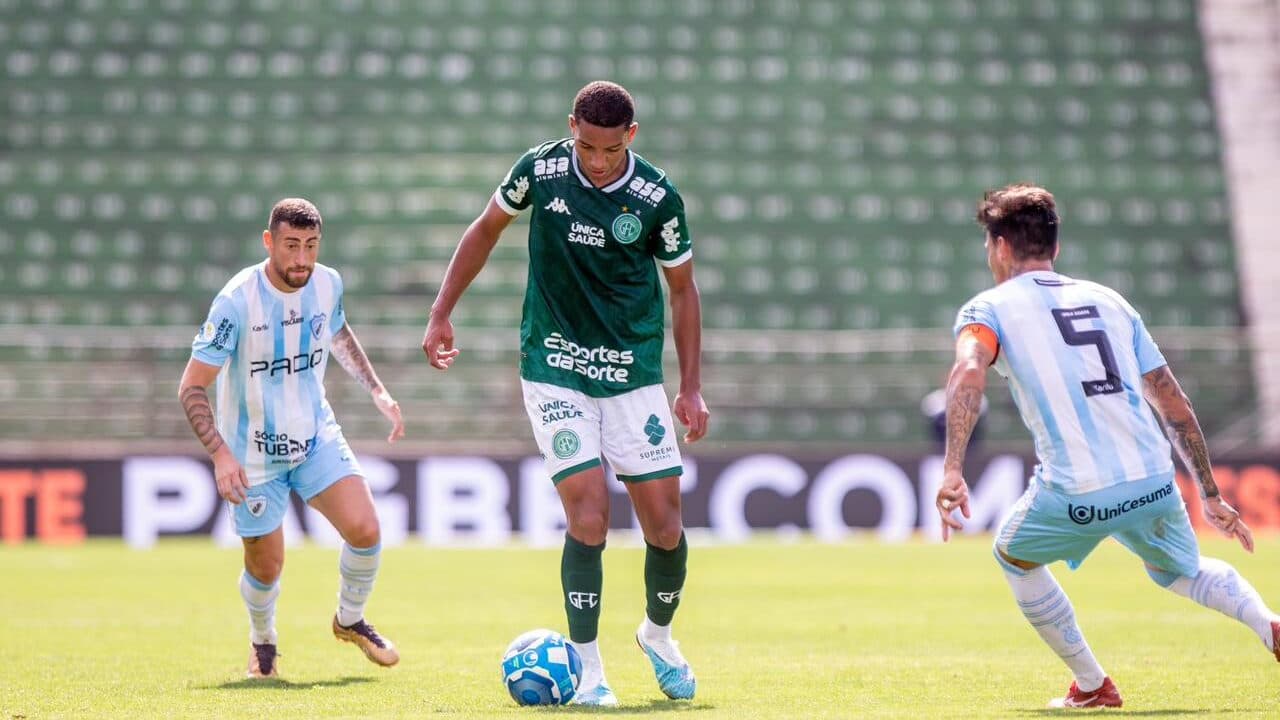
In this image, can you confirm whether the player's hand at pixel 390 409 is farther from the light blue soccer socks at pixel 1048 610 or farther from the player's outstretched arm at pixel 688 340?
the light blue soccer socks at pixel 1048 610

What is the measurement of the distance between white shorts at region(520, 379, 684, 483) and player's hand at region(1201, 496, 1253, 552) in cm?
189

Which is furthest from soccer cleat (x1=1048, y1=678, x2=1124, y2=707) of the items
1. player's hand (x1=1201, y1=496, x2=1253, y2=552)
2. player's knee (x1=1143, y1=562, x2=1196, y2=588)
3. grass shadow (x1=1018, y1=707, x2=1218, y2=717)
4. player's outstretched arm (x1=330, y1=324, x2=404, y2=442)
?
player's outstretched arm (x1=330, y1=324, x2=404, y2=442)

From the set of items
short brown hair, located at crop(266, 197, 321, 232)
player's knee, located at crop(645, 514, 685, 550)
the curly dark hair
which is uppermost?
the curly dark hair

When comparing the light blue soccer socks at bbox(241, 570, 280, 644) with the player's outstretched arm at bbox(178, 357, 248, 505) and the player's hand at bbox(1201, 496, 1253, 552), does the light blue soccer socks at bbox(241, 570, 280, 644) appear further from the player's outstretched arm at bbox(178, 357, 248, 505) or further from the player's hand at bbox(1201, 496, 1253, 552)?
the player's hand at bbox(1201, 496, 1253, 552)

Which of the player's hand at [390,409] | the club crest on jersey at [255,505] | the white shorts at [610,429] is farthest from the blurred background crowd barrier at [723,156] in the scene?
the white shorts at [610,429]

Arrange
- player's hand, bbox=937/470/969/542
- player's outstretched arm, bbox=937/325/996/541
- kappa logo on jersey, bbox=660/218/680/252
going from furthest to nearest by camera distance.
A: 1. kappa logo on jersey, bbox=660/218/680/252
2. player's outstretched arm, bbox=937/325/996/541
3. player's hand, bbox=937/470/969/542

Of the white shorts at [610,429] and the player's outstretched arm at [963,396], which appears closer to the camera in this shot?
the player's outstretched arm at [963,396]

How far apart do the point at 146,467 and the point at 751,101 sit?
401 inches

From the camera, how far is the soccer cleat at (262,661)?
7.39 metres

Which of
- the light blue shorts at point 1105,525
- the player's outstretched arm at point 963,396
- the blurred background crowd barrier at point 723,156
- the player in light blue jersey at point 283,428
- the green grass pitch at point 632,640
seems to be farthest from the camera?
the blurred background crowd barrier at point 723,156

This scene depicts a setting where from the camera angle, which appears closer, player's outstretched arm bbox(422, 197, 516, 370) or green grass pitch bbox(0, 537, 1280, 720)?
green grass pitch bbox(0, 537, 1280, 720)

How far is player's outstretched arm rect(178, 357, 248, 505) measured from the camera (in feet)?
22.0

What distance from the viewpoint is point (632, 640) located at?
9094 mm

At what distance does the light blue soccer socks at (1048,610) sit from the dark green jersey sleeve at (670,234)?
1631 mm
